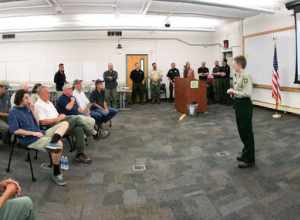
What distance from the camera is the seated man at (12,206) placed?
1.94 meters

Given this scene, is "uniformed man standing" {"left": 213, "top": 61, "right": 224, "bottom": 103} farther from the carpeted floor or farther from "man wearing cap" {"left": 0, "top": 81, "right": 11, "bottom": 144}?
"man wearing cap" {"left": 0, "top": 81, "right": 11, "bottom": 144}

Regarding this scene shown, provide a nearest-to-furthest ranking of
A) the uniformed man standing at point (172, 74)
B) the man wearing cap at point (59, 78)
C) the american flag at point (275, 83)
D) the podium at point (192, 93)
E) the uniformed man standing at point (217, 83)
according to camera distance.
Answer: the american flag at point (275, 83) → the podium at point (192, 93) → the man wearing cap at point (59, 78) → the uniformed man standing at point (217, 83) → the uniformed man standing at point (172, 74)

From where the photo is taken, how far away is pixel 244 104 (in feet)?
13.1

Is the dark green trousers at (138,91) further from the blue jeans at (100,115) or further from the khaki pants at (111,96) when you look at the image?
the blue jeans at (100,115)

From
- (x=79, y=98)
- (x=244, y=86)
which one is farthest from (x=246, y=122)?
(x=79, y=98)

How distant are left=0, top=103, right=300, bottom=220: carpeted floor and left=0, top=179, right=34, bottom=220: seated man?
86 centimetres

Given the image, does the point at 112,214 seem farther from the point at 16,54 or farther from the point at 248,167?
the point at 16,54

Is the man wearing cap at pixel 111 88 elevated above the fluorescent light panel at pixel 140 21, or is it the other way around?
the fluorescent light panel at pixel 140 21

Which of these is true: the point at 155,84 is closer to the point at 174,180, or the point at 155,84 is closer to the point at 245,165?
the point at 245,165

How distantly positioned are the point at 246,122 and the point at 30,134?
262 centimetres

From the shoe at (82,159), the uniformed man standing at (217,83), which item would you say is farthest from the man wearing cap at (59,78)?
the shoe at (82,159)

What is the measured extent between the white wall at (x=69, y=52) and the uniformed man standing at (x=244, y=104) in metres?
8.07

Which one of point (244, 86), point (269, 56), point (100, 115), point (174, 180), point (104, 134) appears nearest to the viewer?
point (174, 180)

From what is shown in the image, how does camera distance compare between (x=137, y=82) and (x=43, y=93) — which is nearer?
(x=43, y=93)
